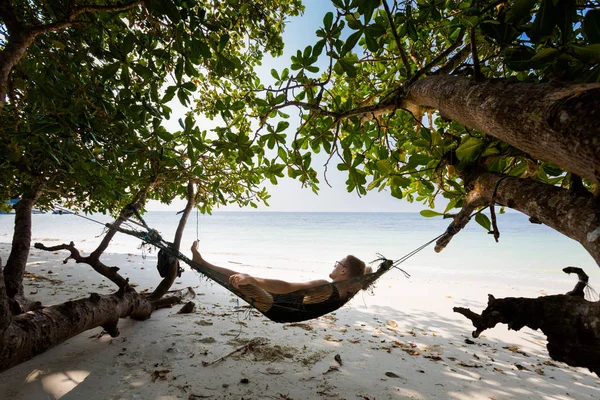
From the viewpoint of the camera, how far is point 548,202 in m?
0.70

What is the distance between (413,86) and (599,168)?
2.44 ft

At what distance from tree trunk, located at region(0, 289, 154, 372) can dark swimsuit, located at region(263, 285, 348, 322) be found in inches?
43.4

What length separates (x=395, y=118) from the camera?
189cm

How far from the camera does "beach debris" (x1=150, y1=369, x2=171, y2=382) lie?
5.25 ft

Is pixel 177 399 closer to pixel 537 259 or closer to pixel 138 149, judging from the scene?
pixel 138 149

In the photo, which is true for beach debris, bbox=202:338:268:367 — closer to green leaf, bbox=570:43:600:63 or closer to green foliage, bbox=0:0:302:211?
green foliage, bbox=0:0:302:211

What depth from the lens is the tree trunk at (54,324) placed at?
1178 mm

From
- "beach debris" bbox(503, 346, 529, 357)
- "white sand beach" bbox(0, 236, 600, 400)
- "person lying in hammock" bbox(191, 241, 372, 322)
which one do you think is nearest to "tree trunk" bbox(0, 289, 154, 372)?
"white sand beach" bbox(0, 236, 600, 400)

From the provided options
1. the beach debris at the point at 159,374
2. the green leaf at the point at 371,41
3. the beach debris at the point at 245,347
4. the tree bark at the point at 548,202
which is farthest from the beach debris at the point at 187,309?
the green leaf at the point at 371,41

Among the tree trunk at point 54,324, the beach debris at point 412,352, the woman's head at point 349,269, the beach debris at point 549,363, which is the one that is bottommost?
the beach debris at point 412,352

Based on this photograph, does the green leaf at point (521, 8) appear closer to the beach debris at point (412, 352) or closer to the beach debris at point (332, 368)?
the beach debris at point (332, 368)

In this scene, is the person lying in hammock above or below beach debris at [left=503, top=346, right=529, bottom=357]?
above

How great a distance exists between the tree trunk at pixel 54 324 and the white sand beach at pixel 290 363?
10.6 inches

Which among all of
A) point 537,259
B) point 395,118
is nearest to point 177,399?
point 395,118
